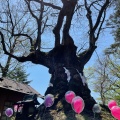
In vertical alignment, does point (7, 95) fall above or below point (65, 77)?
below

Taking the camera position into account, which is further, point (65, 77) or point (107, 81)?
point (107, 81)

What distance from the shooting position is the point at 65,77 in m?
7.55

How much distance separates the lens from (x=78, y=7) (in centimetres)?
992

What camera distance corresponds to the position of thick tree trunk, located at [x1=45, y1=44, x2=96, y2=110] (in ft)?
22.5

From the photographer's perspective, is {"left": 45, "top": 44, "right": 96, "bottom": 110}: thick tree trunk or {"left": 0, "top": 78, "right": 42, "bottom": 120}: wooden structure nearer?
{"left": 45, "top": 44, "right": 96, "bottom": 110}: thick tree trunk

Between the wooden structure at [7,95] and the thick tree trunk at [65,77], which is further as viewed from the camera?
the wooden structure at [7,95]

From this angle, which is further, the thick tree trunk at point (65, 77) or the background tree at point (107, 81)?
the background tree at point (107, 81)

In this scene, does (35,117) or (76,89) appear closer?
(35,117)

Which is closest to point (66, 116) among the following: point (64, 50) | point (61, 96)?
point (61, 96)

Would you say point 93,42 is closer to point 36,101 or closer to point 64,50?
point 64,50

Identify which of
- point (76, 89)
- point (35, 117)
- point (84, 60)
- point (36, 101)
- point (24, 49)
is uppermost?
point (24, 49)

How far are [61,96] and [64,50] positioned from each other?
227 cm

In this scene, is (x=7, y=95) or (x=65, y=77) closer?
(x=65, y=77)

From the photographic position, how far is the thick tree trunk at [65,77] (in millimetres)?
6859
